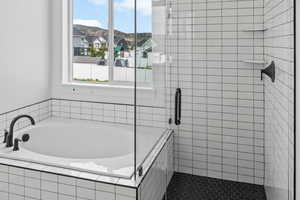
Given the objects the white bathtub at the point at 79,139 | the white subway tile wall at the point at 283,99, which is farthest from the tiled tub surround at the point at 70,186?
the white subway tile wall at the point at 283,99

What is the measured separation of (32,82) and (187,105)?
5.16 feet

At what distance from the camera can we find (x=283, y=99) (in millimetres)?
1568

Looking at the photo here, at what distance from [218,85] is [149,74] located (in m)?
0.86

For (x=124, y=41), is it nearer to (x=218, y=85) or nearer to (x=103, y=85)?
(x=103, y=85)

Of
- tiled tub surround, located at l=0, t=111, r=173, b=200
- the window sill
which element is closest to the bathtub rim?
tiled tub surround, located at l=0, t=111, r=173, b=200

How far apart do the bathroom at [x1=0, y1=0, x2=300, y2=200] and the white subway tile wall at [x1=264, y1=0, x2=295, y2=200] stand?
12mm

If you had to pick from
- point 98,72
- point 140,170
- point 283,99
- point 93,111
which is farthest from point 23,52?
point 283,99

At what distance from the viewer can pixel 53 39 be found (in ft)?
10.1

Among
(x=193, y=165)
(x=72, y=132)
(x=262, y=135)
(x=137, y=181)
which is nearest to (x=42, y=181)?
(x=137, y=181)

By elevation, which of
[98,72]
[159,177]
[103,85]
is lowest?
[159,177]

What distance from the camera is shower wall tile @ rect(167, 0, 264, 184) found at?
246 centimetres

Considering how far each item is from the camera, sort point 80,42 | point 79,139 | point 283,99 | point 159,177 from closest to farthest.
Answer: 1. point 283,99
2. point 159,177
3. point 79,139
4. point 80,42

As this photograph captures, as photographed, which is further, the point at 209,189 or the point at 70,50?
the point at 70,50

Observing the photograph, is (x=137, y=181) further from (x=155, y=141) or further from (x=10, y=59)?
(x=10, y=59)
